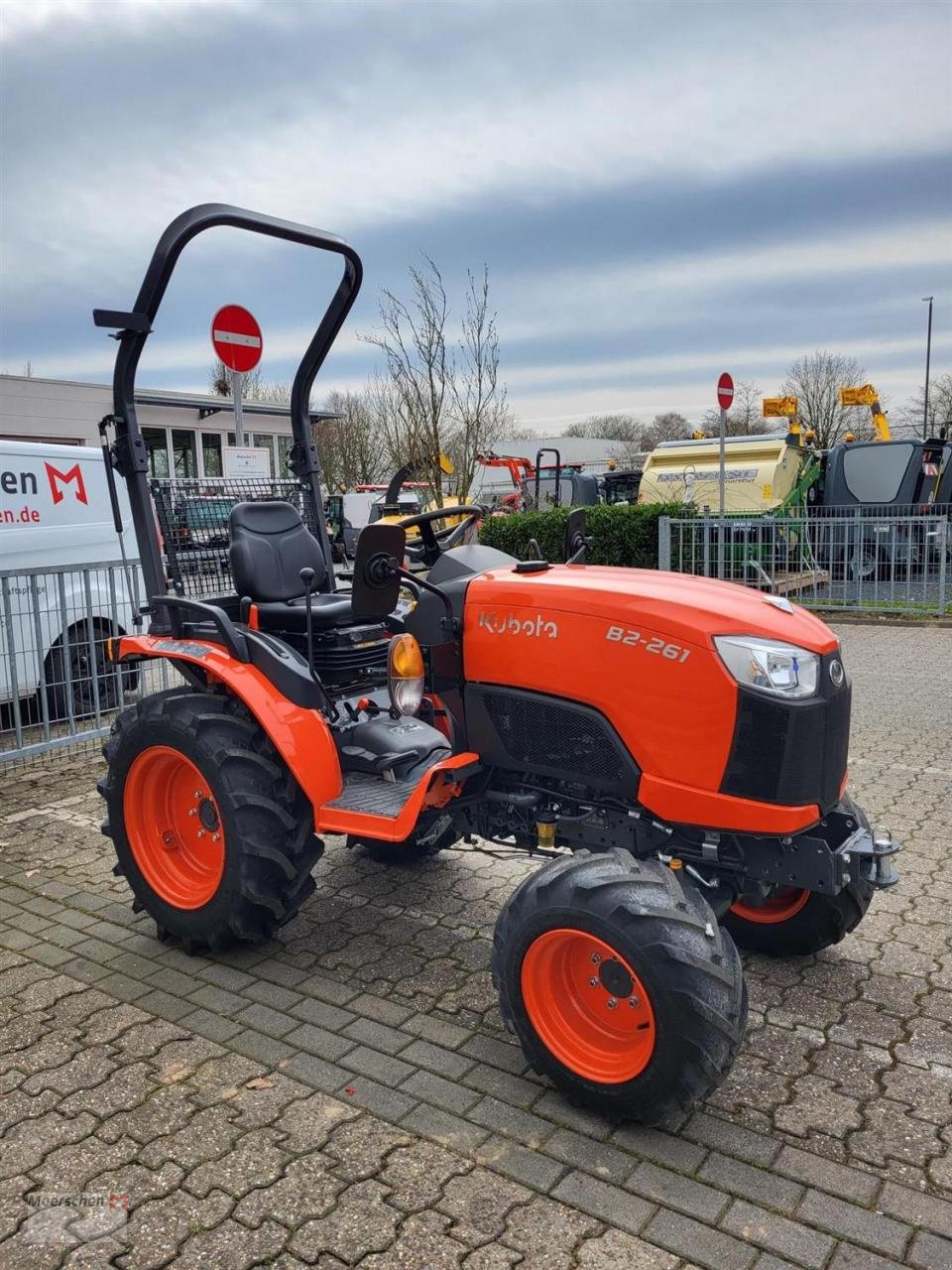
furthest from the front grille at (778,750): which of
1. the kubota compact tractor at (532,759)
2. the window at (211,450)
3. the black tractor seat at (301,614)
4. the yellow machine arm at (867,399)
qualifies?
the window at (211,450)

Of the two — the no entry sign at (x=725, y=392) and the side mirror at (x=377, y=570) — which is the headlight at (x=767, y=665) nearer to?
the side mirror at (x=377, y=570)

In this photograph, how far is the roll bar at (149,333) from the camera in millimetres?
3490

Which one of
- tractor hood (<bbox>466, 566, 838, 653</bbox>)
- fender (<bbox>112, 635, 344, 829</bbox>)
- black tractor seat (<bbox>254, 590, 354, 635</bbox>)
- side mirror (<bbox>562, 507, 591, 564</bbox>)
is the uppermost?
side mirror (<bbox>562, 507, 591, 564</bbox>)

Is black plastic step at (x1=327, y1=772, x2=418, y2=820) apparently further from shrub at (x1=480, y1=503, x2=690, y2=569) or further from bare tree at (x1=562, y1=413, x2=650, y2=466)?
bare tree at (x1=562, y1=413, x2=650, y2=466)

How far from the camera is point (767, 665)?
2.75 metres

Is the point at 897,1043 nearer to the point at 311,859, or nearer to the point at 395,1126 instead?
the point at 395,1126

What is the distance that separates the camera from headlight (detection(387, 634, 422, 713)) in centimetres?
319

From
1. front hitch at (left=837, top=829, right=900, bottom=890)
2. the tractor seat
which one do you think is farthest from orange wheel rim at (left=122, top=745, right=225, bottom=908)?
front hitch at (left=837, top=829, right=900, bottom=890)

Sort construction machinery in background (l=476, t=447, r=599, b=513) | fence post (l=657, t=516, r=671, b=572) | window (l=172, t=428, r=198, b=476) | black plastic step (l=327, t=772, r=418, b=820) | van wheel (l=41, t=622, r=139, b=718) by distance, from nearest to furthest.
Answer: black plastic step (l=327, t=772, r=418, b=820) → van wheel (l=41, t=622, r=139, b=718) → fence post (l=657, t=516, r=671, b=572) → construction machinery in background (l=476, t=447, r=599, b=513) → window (l=172, t=428, r=198, b=476)

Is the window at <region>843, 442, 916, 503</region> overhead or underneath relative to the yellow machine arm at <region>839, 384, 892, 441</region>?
underneath

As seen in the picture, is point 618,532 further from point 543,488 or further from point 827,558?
point 543,488

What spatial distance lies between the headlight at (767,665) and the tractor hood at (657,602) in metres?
0.03

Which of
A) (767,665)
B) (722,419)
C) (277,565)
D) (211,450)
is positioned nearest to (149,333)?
(277,565)

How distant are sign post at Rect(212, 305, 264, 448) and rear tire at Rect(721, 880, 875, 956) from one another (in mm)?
3993
